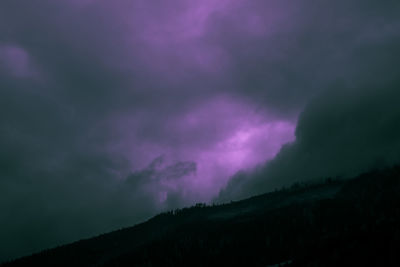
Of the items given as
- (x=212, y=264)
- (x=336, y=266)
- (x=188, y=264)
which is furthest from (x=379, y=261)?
(x=188, y=264)

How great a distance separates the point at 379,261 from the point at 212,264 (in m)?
93.1

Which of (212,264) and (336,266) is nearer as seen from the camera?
(336,266)

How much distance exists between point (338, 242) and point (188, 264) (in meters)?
88.4

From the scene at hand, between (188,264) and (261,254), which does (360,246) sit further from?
(188,264)

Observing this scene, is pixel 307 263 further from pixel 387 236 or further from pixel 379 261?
pixel 387 236

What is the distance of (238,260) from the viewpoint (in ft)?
607

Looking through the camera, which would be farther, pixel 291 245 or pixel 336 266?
pixel 291 245

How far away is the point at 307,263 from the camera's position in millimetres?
126000

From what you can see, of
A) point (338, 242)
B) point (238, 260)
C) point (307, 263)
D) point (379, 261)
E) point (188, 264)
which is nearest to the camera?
point (379, 261)

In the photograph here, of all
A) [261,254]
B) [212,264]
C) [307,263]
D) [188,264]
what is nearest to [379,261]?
[307,263]

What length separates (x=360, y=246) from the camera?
128m

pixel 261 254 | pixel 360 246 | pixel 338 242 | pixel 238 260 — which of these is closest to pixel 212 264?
pixel 238 260

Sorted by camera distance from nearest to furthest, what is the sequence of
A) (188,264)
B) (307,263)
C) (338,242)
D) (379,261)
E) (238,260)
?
(379,261) < (307,263) < (338,242) < (238,260) < (188,264)

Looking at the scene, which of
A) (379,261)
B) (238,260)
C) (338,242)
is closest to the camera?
(379,261)
